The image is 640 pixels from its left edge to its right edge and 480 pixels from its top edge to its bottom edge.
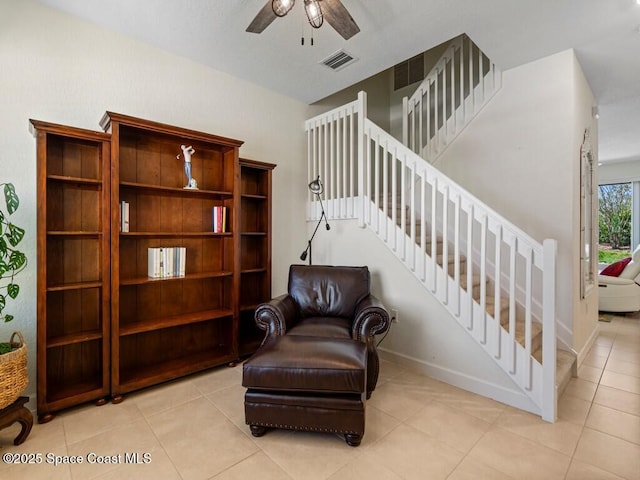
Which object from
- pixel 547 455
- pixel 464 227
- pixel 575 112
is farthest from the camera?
pixel 464 227

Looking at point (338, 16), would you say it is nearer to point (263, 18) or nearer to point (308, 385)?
point (263, 18)

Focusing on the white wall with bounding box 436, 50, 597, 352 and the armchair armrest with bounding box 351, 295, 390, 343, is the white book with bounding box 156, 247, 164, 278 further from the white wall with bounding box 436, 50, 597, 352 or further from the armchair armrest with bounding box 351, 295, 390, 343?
the white wall with bounding box 436, 50, 597, 352

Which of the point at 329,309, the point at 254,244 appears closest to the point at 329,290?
the point at 329,309

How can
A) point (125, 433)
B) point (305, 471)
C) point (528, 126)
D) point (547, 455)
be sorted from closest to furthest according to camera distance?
point (305, 471), point (547, 455), point (125, 433), point (528, 126)

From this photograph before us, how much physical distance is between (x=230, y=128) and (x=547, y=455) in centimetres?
362

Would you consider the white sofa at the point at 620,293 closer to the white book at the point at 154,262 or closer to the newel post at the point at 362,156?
the newel post at the point at 362,156

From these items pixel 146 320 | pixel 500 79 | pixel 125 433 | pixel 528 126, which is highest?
pixel 500 79

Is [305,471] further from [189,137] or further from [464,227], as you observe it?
[464,227]

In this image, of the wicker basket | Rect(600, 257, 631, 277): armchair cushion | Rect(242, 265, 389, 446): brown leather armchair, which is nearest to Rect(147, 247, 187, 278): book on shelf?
the wicker basket

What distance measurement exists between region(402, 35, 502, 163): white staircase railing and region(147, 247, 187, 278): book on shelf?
307 cm

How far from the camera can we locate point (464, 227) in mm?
3516

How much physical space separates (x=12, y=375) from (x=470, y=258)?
3075mm

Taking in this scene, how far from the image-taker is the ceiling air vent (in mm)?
2949

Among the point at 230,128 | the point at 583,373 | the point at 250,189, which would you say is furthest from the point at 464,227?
the point at 230,128
